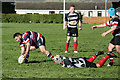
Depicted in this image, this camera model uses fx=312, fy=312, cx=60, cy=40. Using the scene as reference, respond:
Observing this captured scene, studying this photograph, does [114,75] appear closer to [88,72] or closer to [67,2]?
[88,72]

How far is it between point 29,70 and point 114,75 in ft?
8.61

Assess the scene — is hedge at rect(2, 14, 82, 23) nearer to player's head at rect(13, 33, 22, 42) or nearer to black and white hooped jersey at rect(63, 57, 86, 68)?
player's head at rect(13, 33, 22, 42)

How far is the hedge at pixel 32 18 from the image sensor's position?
62.9 metres

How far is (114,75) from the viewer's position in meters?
8.96

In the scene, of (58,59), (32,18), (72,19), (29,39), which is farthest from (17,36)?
(32,18)

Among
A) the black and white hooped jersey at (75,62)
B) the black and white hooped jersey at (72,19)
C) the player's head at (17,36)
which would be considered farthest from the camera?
the black and white hooped jersey at (72,19)

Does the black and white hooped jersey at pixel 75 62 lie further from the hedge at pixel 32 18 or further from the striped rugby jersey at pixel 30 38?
the hedge at pixel 32 18

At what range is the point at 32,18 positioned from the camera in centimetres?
6519

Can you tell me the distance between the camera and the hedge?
6291 cm

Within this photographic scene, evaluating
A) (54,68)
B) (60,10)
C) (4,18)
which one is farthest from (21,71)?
(60,10)

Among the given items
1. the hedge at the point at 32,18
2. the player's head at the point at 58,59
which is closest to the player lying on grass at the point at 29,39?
the player's head at the point at 58,59

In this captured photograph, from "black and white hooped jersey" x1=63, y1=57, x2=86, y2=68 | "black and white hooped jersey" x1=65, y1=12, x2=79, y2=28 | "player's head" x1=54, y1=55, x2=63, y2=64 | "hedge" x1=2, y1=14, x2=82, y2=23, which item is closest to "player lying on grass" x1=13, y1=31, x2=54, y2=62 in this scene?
"player's head" x1=54, y1=55, x2=63, y2=64

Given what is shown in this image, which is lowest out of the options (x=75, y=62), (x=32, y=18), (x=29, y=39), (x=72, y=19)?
(x=75, y=62)

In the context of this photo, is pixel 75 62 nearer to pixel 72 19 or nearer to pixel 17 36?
pixel 17 36
